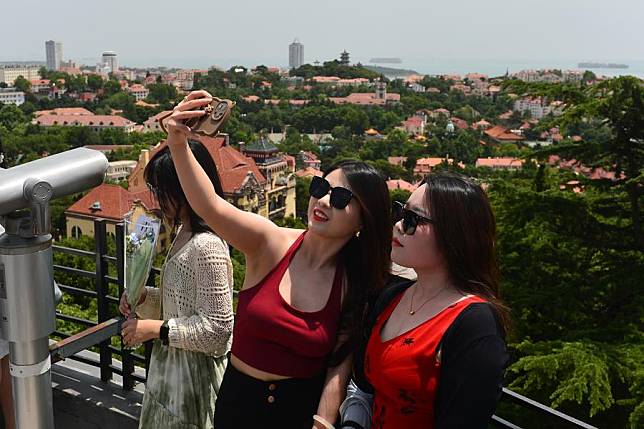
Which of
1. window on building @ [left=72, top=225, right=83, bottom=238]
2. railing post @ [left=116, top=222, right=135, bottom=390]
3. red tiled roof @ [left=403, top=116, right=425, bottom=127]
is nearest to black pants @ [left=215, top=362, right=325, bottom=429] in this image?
railing post @ [left=116, top=222, right=135, bottom=390]

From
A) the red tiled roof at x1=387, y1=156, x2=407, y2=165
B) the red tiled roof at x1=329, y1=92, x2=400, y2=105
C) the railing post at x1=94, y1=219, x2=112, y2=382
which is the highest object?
the railing post at x1=94, y1=219, x2=112, y2=382

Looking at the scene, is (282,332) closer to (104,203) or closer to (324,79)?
(104,203)

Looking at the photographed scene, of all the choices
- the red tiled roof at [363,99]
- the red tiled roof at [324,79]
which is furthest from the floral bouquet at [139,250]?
the red tiled roof at [324,79]

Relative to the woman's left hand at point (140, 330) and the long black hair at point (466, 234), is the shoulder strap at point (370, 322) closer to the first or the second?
the long black hair at point (466, 234)

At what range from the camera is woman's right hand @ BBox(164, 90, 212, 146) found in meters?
1.25

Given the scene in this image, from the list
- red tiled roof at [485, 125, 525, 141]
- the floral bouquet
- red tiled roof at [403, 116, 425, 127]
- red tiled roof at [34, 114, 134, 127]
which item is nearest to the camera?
the floral bouquet

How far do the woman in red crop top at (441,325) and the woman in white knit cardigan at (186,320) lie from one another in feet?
1.31

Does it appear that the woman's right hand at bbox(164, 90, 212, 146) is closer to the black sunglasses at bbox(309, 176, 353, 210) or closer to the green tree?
the black sunglasses at bbox(309, 176, 353, 210)

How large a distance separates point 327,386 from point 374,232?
30 cm

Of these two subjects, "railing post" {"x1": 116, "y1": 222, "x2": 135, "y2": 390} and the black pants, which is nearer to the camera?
the black pants

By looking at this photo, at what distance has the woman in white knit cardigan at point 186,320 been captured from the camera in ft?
4.70

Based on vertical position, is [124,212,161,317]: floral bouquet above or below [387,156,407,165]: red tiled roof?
above

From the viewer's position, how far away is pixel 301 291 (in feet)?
4.20

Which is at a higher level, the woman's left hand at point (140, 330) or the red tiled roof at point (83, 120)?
the woman's left hand at point (140, 330)
